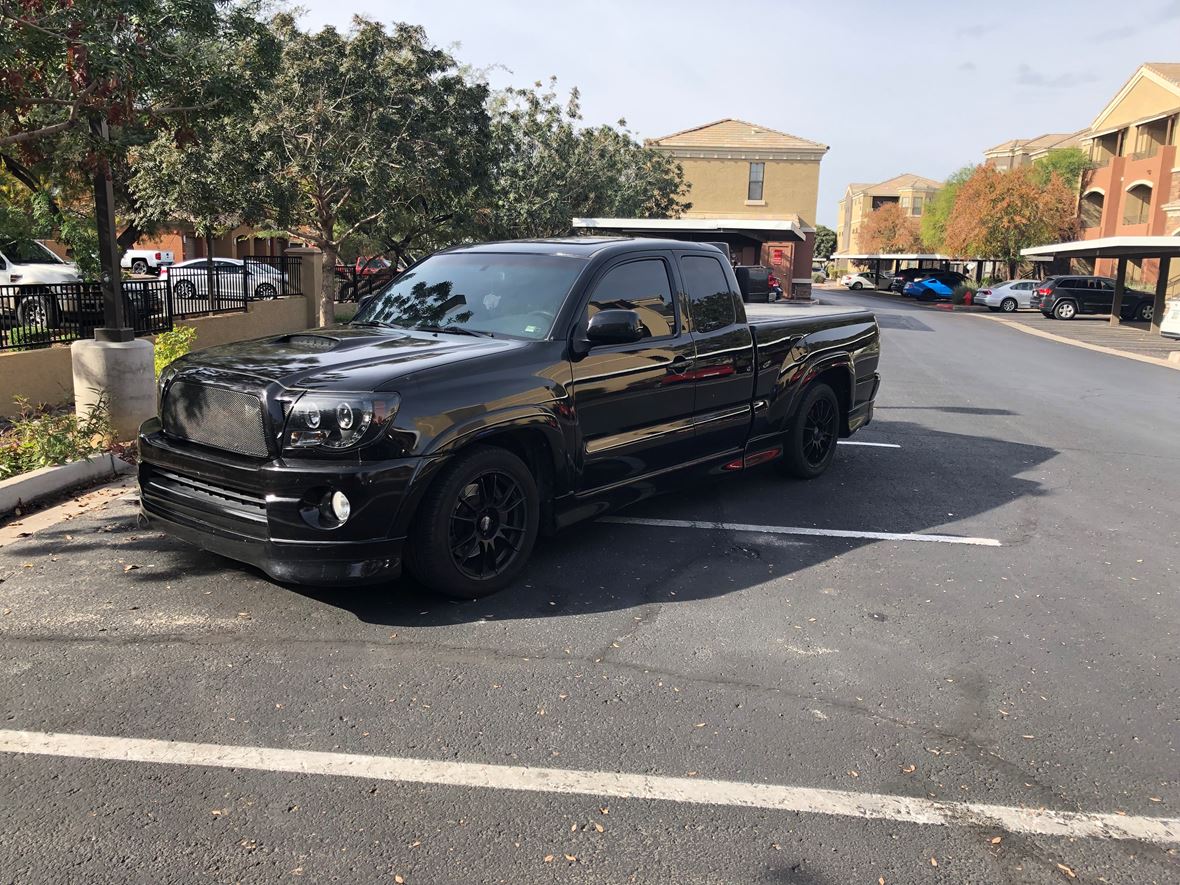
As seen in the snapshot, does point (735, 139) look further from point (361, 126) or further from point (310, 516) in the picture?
point (310, 516)

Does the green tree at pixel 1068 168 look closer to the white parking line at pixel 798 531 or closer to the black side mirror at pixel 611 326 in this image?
the white parking line at pixel 798 531

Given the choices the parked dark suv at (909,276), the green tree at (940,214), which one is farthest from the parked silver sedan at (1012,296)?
the green tree at (940,214)

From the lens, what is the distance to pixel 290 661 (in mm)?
4012

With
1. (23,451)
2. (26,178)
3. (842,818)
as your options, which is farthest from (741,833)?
(26,178)

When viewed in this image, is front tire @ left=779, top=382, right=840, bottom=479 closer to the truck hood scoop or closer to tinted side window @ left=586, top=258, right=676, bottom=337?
tinted side window @ left=586, top=258, right=676, bottom=337

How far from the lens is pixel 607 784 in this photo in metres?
3.19

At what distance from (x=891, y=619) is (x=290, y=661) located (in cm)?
291

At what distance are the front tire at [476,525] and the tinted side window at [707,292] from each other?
1.90 metres

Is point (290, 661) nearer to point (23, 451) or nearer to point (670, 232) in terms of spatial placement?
point (23, 451)

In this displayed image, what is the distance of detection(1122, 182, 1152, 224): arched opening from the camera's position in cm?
4766

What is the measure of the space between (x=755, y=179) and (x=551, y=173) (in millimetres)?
27902

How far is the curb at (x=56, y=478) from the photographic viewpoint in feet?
20.0

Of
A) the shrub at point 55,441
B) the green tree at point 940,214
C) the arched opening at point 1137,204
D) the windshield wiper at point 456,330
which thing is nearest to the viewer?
the windshield wiper at point 456,330

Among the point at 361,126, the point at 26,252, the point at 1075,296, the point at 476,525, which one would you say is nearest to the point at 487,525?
the point at 476,525
